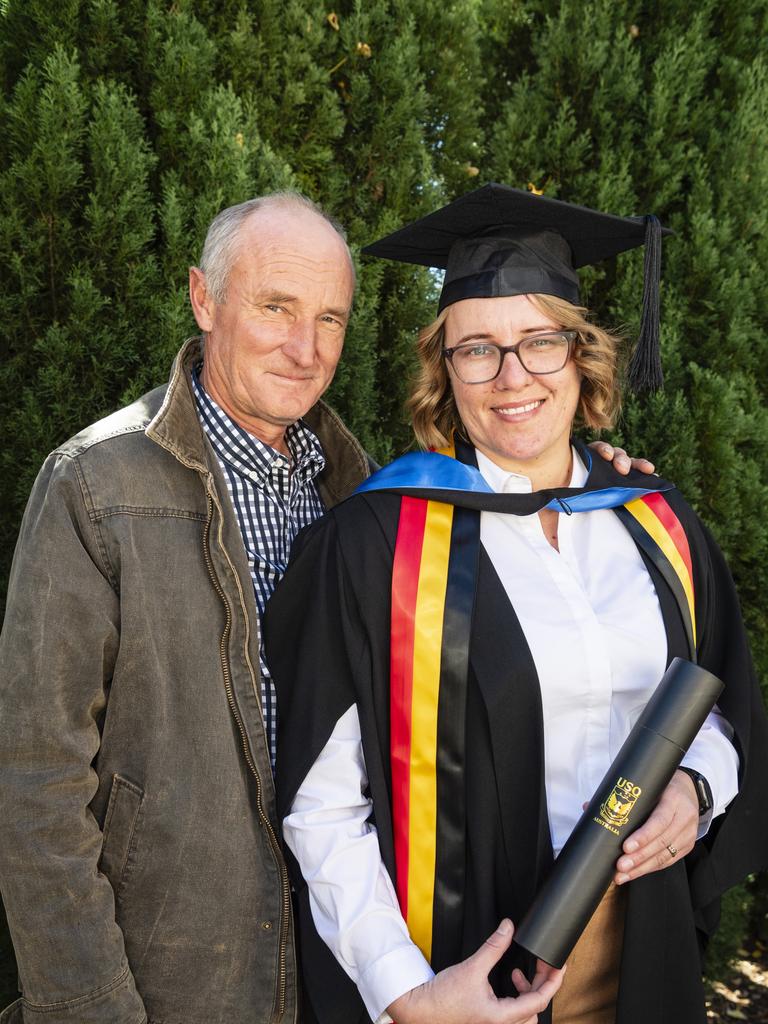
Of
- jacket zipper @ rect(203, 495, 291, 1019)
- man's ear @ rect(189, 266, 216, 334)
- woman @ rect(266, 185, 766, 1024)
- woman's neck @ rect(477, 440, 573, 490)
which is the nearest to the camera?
woman @ rect(266, 185, 766, 1024)

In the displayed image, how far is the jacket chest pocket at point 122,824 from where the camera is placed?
1962mm

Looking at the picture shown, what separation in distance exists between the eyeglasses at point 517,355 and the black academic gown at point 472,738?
0.37 m

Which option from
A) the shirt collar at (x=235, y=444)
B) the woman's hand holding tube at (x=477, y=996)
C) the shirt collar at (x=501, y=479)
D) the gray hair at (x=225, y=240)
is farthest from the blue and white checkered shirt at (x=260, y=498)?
the woman's hand holding tube at (x=477, y=996)

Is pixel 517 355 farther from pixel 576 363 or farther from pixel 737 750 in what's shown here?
pixel 737 750

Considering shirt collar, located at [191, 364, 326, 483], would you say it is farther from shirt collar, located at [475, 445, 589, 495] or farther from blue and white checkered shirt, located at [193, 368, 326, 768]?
shirt collar, located at [475, 445, 589, 495]

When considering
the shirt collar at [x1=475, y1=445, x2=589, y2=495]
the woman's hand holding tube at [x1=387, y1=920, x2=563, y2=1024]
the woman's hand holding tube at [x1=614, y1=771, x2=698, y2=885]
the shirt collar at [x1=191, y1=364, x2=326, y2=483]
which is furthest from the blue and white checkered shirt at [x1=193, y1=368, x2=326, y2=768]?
the woman's hand holding tube at [x1=614, y1=771, x2=698, y2=885]

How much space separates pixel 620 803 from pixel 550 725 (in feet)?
0.86

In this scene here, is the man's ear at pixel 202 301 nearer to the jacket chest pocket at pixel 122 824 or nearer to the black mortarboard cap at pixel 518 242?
the black mortarboard cap at pixel 518 242

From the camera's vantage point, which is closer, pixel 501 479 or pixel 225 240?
pixel 501 479

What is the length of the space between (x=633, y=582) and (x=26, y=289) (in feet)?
7.01

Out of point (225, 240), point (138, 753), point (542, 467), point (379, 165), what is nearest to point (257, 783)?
point (138, 753)

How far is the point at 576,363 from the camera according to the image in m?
2.29

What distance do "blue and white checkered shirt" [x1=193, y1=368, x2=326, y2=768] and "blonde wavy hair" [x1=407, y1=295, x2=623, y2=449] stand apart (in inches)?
15.5

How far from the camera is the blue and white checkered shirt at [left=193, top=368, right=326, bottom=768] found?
2213 millimetres
